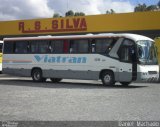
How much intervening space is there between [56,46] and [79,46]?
1.78 metres

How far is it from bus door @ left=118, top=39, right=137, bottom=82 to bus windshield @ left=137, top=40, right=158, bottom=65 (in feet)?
0.99

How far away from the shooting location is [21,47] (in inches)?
1136

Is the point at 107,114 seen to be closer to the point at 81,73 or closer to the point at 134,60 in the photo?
the point at 134,60

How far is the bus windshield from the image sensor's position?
23.2m

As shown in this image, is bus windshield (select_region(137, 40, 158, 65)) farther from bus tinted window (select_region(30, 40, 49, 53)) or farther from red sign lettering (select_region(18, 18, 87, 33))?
red sign lettering (select_region(18, 18, 87, 33))

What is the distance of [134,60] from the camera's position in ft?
76.1

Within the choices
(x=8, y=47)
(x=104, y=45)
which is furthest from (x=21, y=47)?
(x=104, y=45)

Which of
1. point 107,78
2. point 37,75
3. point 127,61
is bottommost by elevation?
point 107,78

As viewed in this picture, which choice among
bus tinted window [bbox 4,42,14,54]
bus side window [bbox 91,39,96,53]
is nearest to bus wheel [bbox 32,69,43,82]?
bus tinted window [bbox 4,42,14,54]

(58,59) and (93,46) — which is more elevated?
(93,46)

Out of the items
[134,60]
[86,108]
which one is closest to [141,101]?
[86,108]

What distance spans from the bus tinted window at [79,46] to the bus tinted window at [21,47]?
148 inches

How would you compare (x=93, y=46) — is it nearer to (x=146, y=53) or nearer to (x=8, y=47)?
(x=146, y=53)

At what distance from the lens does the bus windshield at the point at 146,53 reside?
76.1 feet
